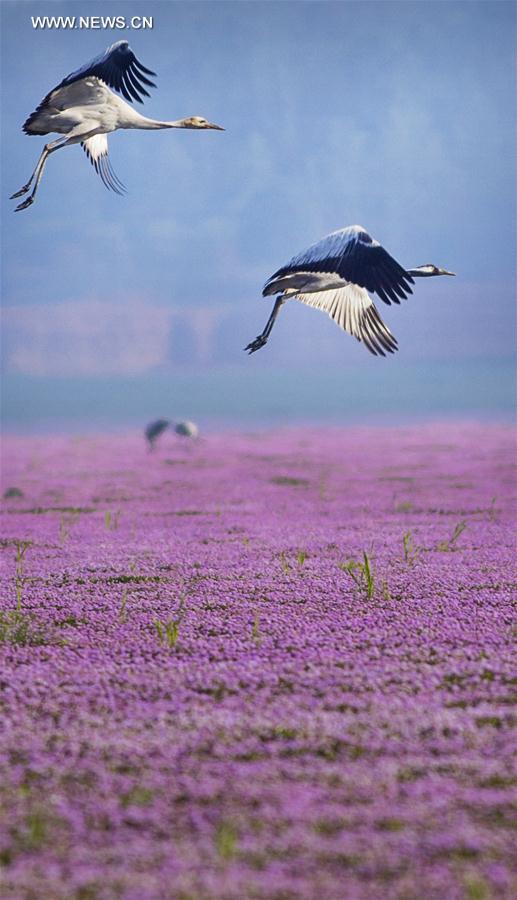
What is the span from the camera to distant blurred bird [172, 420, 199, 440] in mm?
31609

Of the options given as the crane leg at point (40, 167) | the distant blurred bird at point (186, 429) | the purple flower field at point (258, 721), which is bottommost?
the purple flower field at point (258, 721)

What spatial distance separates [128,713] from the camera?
→ 16.5ft

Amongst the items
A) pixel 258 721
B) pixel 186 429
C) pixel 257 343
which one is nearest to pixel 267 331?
pixel 257 343

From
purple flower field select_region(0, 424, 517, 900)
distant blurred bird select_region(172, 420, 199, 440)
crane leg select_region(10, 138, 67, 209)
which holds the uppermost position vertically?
crane leg select_region(10, 138, 67, 209)

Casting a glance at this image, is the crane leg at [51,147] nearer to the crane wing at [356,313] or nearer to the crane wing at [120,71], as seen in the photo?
the crane wing at [120,71]

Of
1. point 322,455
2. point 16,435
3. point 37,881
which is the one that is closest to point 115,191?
point 37,881

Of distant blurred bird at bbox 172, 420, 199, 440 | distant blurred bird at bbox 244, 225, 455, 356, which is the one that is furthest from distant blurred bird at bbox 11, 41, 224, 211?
distant blurred bird at bbox 172, 420, 199, 440

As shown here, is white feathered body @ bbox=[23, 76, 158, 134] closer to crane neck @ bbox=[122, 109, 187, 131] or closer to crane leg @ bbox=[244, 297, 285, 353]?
crane neck @ bbox=[122, 109, 187, 131]

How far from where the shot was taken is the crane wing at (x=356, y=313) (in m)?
10.2

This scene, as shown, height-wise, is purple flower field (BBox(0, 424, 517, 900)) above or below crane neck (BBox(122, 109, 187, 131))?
below

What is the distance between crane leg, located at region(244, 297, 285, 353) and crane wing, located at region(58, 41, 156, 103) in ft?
7.84

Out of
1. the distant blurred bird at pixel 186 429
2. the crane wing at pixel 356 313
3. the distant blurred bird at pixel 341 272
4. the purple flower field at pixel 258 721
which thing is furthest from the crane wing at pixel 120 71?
the distant blurred bird at pixel 186 429

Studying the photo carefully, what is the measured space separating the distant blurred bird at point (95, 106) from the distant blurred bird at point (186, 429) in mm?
23123

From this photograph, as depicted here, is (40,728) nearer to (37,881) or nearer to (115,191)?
(37,881)
